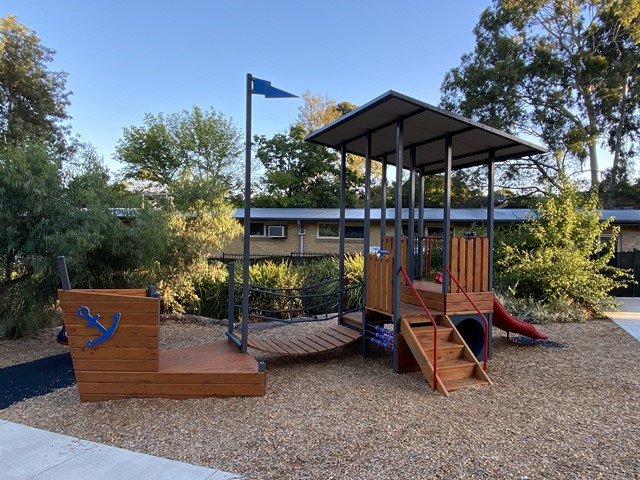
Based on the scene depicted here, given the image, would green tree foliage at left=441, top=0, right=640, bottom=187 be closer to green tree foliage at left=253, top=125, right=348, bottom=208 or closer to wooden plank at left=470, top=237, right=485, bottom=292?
green tree foliage at left=253, top=125, right=348, bottom=208

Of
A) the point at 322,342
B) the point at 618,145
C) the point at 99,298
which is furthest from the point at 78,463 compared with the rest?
the point at 618,145

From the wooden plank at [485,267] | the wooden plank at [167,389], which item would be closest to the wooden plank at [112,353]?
the wooden plank at [167,389]

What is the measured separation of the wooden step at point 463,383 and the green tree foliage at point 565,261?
572 cm

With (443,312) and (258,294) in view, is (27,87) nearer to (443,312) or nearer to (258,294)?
(258,294)

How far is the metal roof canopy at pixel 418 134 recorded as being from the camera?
16.4 feet

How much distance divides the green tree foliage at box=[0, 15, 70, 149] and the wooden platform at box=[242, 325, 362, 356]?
78.6 feet

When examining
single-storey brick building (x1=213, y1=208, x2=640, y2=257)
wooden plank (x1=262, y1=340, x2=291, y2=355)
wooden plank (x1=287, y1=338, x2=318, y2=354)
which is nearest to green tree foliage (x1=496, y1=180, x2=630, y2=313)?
wooden plank (x1=287, y1=338, x2=318, y2=354)

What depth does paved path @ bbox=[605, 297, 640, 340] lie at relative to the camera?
26.4ft

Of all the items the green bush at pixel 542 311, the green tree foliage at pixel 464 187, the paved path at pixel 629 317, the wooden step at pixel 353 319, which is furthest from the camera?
the green tree foliage at pixel 464 187

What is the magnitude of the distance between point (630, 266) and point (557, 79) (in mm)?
10989

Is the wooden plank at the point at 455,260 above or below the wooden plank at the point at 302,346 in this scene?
above

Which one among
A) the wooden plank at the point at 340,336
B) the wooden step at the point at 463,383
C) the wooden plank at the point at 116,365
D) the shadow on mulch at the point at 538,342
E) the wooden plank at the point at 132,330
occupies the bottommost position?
the shadow on mulch at the point at 538,342

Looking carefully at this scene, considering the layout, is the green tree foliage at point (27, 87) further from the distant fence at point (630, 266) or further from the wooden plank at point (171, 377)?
the distant fence at point (630, 266)

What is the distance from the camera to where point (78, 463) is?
2916 millimetres
